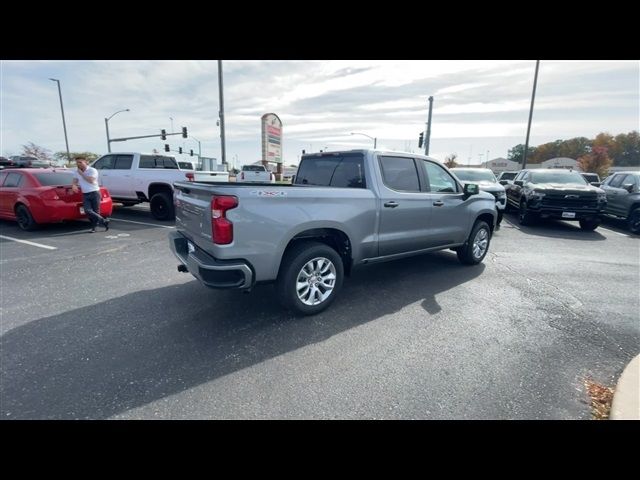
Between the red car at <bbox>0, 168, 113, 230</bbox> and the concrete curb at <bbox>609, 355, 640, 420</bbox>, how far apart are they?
994 cm

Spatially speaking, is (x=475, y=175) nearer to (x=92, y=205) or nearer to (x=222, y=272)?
(x=222, y=272)

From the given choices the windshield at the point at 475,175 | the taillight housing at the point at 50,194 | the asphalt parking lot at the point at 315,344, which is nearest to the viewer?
the asphalt parking lot at the point at 315,344

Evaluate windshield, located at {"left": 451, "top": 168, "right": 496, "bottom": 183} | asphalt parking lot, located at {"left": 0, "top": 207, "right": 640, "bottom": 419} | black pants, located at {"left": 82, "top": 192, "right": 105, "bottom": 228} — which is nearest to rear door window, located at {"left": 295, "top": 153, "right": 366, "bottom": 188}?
asphalt parking lot, located at {"left": 0, "top": 207, "right": 640, "bottom": 419}

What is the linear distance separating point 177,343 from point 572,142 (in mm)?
104920

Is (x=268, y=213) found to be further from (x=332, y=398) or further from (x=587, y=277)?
(x=587, y=277)

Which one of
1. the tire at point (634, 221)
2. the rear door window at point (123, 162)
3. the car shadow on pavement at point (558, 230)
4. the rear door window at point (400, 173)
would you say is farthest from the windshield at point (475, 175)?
the rear door window at point (123, 162)

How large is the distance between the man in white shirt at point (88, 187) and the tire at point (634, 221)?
15.2m

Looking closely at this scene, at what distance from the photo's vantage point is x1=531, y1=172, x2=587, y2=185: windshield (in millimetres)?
10250

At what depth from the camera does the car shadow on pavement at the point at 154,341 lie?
2357 millimetres

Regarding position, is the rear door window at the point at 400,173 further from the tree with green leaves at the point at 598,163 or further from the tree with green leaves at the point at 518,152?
the tree with green leaves at the point at 518,152

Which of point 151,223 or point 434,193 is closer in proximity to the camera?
point 434,193

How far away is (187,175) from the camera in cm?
882

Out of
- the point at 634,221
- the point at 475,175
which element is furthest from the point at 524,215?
the point at 634,221
